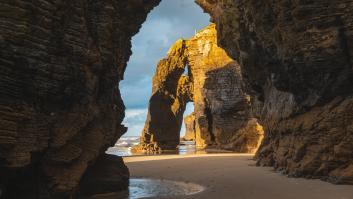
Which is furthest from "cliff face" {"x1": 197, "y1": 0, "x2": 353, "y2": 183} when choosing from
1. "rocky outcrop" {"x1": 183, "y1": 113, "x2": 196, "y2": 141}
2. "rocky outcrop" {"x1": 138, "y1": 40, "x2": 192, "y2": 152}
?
"rocky outcrop" {"x1": 183, "y1": 113, "x2": 196, "y2": 141}

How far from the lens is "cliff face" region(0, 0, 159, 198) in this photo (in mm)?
9383

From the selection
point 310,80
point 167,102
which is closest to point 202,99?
point 167,102

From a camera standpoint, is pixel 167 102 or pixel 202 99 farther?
pixel 167 102

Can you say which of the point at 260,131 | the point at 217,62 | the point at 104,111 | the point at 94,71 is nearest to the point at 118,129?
the point at 104,111

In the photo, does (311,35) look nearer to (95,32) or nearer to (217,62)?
(95,32)

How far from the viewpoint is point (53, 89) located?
10.8m

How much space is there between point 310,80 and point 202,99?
35950 millimetres

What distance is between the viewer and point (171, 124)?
62.5 m

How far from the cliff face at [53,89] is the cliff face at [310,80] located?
24.2 ft

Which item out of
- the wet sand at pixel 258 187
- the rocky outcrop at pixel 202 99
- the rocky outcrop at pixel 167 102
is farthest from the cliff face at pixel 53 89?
the rocky outcrop at pixel 167 102

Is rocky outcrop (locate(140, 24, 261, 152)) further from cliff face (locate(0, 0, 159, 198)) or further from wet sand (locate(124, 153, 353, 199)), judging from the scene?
cliff face (locate(0, 0, 159, 198))

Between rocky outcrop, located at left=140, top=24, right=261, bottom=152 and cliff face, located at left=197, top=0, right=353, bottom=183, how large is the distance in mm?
23155

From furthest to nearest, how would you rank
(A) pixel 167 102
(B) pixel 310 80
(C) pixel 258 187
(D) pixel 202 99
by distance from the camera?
(A) pixel 167 102 → (D) pixel 202 99 → (B) pixel 310 80 → (C) pixel 258 187

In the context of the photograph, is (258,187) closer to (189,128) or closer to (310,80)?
(310,80)
